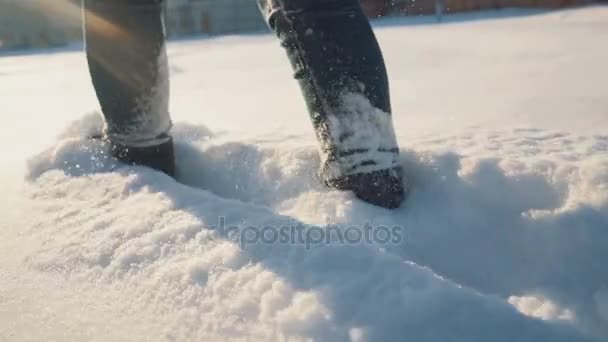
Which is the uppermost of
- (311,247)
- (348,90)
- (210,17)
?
(348,90)

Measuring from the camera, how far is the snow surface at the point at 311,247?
41 centimetres

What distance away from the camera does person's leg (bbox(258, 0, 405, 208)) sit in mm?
630

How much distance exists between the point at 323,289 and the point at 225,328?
3.5 inches

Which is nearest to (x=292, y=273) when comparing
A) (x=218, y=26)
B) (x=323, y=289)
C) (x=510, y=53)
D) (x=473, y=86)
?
(x=323, y=289)

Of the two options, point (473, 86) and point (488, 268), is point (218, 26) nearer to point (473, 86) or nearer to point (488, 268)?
point (473, 86)

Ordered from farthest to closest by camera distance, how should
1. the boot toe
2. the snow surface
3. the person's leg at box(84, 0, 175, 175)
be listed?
1. the person's leg at box(84, 0, 175, 175)
2. the boot toe
3. the snow surface

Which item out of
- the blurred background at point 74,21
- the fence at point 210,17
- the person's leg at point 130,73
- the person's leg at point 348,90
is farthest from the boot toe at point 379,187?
the fence at point 210,17

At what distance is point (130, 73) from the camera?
2.73ft

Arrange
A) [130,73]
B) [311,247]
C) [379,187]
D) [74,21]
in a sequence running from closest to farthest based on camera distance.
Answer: [311,247], [379,187], [130,73], [74,21]

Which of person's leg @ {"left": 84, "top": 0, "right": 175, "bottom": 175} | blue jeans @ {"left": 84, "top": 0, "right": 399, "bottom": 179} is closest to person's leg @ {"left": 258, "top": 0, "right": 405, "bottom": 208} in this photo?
blue jeans @ {"left": 84, "top": 0, "right": 399, "bottom": 179}
